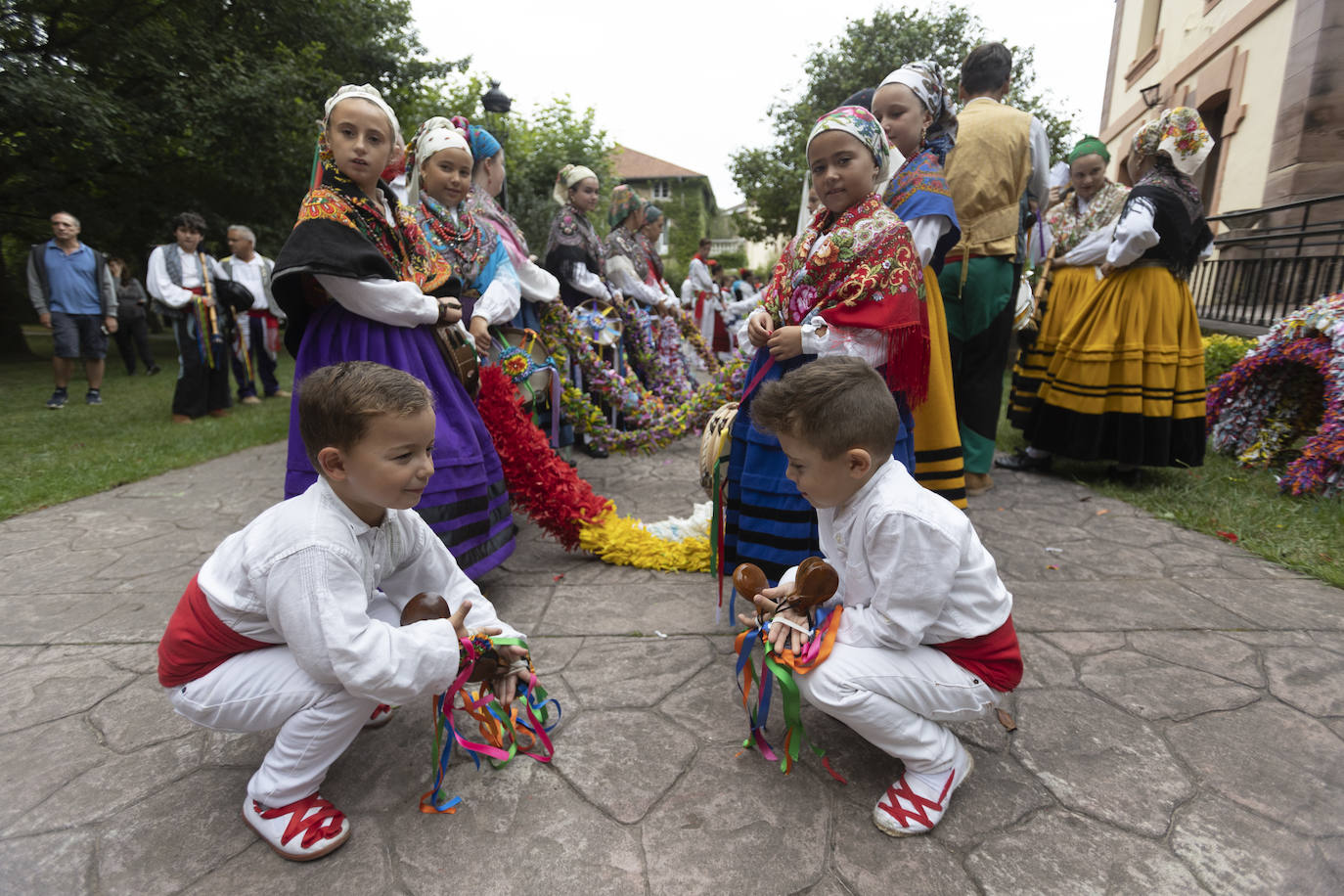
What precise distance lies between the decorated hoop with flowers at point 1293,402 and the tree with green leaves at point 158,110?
1509 cm

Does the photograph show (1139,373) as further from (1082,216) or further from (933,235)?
(933,235)

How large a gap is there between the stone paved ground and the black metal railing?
5126 millimetres

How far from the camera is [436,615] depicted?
172 centimetres

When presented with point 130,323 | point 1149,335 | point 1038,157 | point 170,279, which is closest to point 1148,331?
point 1149,335

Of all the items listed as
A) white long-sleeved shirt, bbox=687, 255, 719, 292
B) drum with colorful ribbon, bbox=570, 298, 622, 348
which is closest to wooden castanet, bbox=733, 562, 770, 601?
drum with colorful ribbon, bbox=570, 298, 622, 348

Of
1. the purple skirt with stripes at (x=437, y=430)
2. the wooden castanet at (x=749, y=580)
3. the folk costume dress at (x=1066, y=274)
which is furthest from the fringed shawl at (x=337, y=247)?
the folk costume dress at (x=1066, y=274)

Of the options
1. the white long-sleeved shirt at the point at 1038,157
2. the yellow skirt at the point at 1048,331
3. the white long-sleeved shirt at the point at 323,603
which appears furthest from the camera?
the yellow skirt at the point at 1048,331

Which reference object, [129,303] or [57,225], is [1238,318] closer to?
[57,225]

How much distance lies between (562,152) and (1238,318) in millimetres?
21500

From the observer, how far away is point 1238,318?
7.27 m

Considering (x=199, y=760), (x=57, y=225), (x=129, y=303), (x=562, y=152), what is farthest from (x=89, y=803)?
(x=562, y=152)

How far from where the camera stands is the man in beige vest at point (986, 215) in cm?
387

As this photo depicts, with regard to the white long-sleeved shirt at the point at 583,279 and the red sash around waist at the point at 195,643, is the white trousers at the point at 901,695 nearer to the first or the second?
the red sash around waist at the point at 195,643

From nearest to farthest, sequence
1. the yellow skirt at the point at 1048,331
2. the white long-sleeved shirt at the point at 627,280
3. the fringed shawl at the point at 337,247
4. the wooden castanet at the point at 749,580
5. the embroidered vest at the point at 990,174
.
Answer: the wooden castanet at the point at 749,580 → the fringed shawl at the point at 337,247 → the embroidered vest at the point at 990,174 → the yellow skirt at the point at 1048,331 → the white long-sleeved shirt at the point at 627,280
